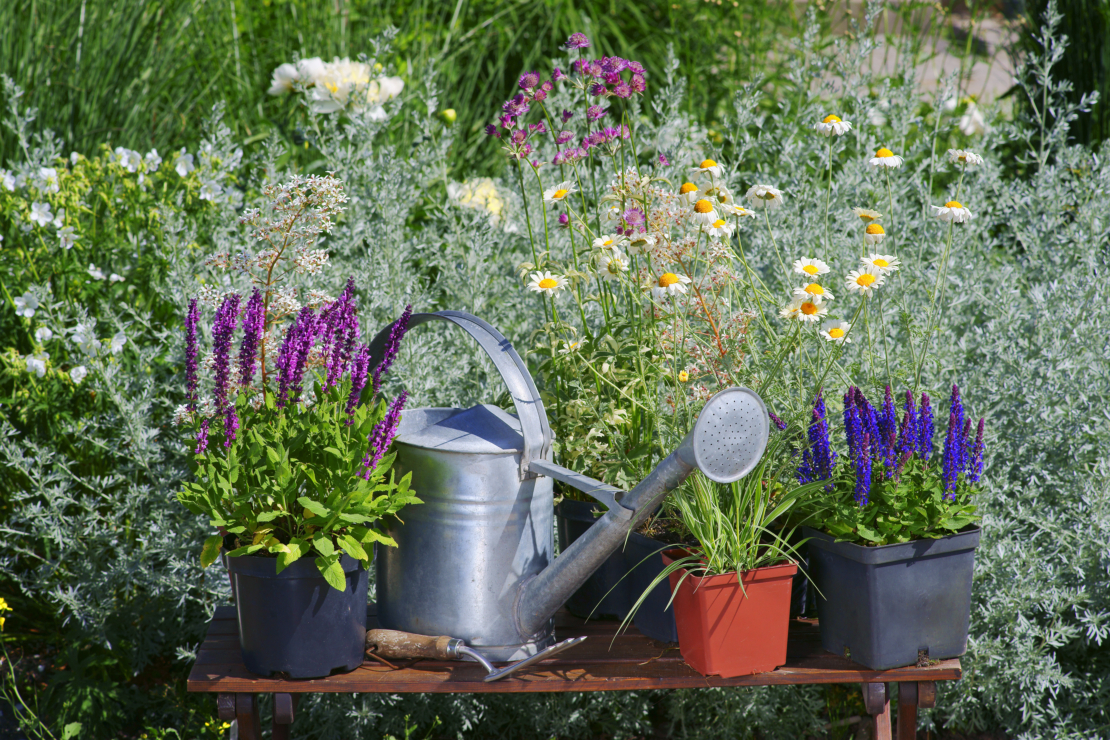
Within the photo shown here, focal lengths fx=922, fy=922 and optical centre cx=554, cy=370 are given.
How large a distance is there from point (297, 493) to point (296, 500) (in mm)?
12

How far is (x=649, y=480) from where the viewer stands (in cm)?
155

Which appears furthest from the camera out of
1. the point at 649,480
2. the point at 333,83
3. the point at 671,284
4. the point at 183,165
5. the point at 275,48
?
the point at 275,48

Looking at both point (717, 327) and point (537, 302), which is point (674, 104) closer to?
point (537, 302)

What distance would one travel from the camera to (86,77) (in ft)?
12.0

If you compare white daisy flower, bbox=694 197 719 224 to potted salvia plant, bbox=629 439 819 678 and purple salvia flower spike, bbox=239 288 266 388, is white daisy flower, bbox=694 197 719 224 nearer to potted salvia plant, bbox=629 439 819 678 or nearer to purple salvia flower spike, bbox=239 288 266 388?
potted salvia plant, bbox=629 439 819 678

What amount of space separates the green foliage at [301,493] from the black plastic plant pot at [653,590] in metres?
0.44

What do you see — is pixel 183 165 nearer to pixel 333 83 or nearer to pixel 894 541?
pixel 333 83

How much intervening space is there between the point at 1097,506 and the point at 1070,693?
49cm

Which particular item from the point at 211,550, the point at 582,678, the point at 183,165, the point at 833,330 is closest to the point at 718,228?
the point at 833,330

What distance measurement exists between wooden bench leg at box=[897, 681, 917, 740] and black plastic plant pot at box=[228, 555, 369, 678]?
101cm

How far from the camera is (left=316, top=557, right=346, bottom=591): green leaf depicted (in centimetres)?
156

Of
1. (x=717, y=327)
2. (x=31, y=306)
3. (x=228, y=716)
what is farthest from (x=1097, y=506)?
(x=31, y=306)

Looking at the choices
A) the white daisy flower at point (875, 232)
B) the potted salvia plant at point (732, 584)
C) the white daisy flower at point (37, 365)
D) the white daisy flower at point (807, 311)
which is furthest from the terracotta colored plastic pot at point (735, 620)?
the white daisy flower at point (37, 365)

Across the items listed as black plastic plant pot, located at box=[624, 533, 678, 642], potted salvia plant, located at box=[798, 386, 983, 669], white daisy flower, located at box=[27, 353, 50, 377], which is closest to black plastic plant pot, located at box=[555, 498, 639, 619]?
black plastic plant pot, located at box=[624, 533, 678, 642]
